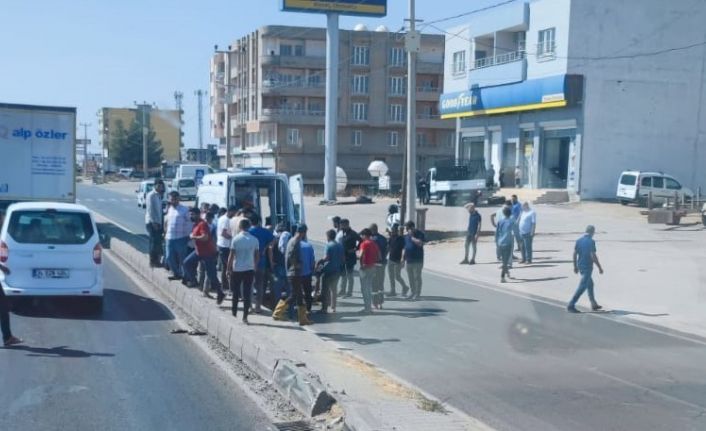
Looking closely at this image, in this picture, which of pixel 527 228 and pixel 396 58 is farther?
pixel 396 58

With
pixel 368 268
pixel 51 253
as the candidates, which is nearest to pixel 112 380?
pixel 51 253

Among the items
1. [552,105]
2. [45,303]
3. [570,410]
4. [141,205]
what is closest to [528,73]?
[552,105]

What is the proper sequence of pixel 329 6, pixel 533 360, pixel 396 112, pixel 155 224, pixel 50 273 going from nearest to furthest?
1. pixel 533 360
2. pixel 50 273
3. pixel 155 224
4. pixel 329 6
5. pixel 396 112

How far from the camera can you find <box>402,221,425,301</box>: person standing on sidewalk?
1570 cm

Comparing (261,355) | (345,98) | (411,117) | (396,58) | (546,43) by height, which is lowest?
(261,355)

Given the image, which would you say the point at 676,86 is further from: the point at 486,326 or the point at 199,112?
the point at 199,112

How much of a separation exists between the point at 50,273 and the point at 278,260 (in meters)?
3.57

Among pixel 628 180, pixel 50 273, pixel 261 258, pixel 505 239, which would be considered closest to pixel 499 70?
pixel 628 180

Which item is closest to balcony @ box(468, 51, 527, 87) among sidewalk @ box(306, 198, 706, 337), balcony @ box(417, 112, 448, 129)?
sidewalk @ box(306, 198, 706, 337)

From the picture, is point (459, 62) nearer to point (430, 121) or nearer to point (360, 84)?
point (360, 84)

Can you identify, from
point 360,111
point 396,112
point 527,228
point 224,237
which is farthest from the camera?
point 396,112

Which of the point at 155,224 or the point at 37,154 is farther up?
the point at 37,154

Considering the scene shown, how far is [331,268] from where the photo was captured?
538 inches

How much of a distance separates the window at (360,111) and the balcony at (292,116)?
9.96 ft
